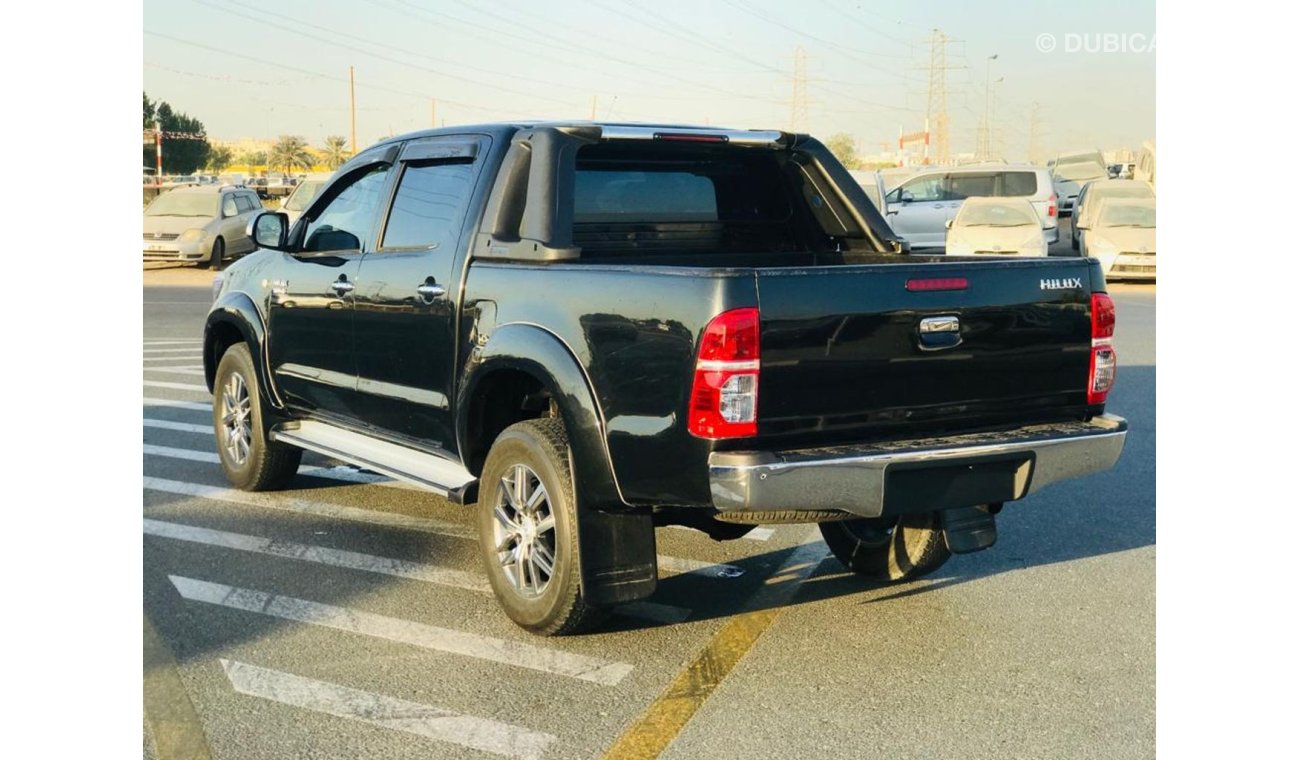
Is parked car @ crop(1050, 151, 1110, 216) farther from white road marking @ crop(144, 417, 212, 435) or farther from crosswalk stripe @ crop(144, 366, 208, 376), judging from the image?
white road marking @ crop(144, 417, 212, 435)

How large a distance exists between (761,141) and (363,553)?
2562 millimetres

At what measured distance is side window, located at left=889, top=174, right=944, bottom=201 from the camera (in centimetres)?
2756

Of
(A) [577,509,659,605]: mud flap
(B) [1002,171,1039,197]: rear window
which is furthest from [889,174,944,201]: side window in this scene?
(A) [577,509,659,605]: mud flap

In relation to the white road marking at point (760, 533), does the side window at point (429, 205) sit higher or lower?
higher

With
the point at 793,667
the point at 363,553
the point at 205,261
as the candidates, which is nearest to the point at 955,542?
the point at 793,667

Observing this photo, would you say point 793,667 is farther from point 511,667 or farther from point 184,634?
point 184,634

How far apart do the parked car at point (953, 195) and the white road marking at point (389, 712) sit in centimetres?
2243

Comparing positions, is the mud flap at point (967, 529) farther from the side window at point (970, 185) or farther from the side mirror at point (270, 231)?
the side window at point (970, 185)

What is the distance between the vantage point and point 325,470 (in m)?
8.30

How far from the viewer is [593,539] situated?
4.89m

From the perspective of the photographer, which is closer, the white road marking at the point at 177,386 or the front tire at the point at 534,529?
the front tire at the point at 534,529

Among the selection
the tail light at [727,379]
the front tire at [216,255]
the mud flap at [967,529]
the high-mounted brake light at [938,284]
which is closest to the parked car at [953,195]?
the front tire at [216,255]

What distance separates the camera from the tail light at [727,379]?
437 centimetres

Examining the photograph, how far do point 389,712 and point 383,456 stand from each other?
206 centimetres
